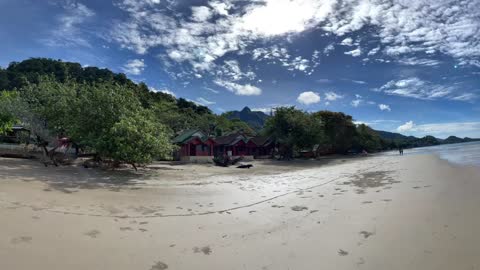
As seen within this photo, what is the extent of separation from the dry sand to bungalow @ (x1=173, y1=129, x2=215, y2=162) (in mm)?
23394

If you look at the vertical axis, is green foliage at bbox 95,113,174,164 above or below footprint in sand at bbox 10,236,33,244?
above

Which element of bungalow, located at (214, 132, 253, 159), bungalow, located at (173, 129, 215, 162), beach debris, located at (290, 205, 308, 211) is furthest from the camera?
bungalow, located at (214, 132, 253, 159)

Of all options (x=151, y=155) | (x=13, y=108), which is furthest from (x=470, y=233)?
(x=13, y=108)

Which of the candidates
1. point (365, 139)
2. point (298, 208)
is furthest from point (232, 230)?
point (365, 139)

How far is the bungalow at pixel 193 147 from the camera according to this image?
35.0 m

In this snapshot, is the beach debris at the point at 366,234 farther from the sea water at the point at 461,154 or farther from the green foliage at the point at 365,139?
the green foliage at the point at 365,139

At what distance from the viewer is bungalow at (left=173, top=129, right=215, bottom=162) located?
35.0 meters

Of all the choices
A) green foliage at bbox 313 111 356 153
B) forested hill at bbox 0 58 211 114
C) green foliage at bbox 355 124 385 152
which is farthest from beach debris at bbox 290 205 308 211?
green foliage at bbox 355 124 385 152

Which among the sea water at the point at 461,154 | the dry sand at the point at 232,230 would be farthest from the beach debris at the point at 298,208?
the sea water at the point at 461,154

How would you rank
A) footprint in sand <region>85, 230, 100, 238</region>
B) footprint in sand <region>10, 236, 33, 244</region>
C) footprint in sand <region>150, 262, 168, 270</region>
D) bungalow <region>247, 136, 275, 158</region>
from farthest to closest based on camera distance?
bungalow <region>247, 136, 275, 158</region>, footprint in sand <region>85, 230, 100, 238</region>, footprint in sand <region>10, 236, 33, 244</region>, footprint in sand <region>150, 262, 168, 270</region>

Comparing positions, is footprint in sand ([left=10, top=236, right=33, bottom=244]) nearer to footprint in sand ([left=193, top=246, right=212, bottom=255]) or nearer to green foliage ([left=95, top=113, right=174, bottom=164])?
footprint in sand ([left=193, top=246, right=212, bottom=255])

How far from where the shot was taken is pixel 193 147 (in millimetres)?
36000

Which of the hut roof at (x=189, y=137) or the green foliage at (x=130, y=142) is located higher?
the hut roof at (x=189, y=137)

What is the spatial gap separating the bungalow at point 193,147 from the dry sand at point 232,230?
2339 cm
